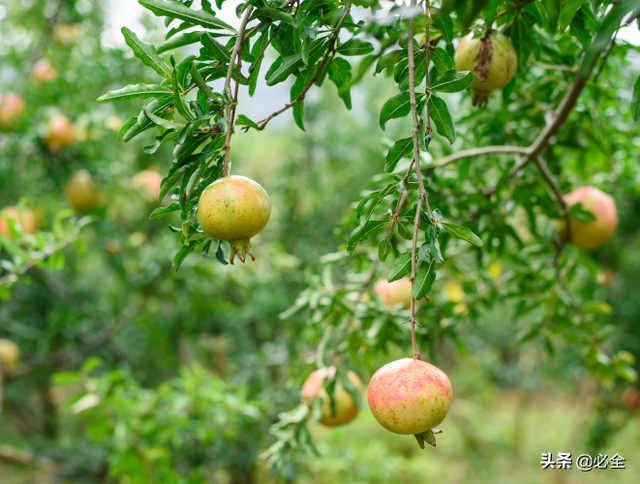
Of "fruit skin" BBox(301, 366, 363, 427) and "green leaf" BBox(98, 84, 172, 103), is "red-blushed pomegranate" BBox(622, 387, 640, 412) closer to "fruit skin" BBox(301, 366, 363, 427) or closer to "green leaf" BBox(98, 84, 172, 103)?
"fruit skin" BBox(301, 366, 363, 427)

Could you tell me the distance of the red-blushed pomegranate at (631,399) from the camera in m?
2.80

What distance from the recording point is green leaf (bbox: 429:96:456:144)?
678 mm

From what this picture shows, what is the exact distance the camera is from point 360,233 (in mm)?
675

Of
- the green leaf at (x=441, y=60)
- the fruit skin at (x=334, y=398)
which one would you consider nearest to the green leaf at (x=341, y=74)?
the green leaf at (x=441, y=60)

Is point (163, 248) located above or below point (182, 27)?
below

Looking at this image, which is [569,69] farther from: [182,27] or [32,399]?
[32,399]

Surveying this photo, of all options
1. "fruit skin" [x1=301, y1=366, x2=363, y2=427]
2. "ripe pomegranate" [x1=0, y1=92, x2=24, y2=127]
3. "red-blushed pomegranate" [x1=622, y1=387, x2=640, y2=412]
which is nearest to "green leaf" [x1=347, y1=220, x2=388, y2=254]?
"fruit skin" [x1=301, y1=366, x2=363, y2=427]

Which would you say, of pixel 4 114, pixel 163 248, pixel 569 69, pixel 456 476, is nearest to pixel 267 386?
pixel 163 248

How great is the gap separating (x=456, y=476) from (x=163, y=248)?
193 inches

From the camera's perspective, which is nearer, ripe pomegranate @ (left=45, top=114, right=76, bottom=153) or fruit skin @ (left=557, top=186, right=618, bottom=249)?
fruit skin @ (left=557, top=186, right=618, bottom=249)

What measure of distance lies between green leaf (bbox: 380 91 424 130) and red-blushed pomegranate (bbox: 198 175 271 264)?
23 centimetres

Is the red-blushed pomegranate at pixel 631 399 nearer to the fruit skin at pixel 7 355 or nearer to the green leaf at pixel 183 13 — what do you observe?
the green leaf at pixel 183 13

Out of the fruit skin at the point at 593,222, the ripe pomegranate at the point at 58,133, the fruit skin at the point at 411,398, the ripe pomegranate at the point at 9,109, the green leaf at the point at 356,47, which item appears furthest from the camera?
the ripe pomegranate at the point at 9,109

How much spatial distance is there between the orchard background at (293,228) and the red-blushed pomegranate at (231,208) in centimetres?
5
